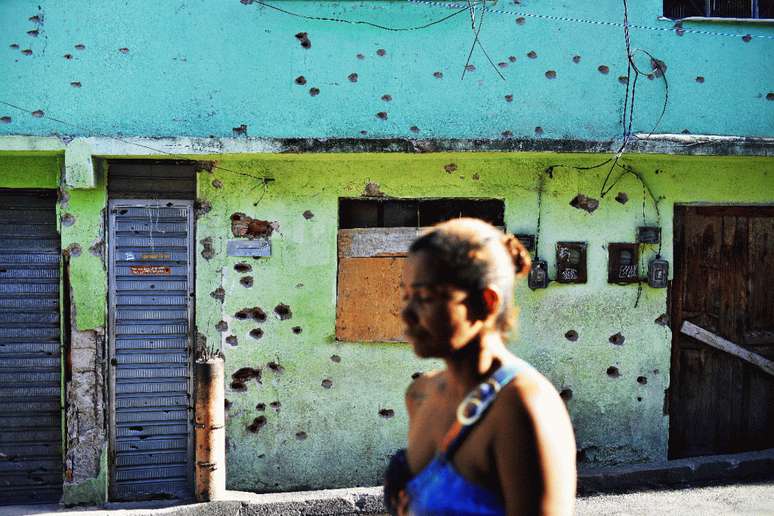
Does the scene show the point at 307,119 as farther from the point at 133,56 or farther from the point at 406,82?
the point at 133,56

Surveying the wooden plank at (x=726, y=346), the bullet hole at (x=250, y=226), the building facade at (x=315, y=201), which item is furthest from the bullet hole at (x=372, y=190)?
the wooden plank at (x=726, y=346)

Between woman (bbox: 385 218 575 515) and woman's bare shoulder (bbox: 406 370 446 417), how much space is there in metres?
0.09

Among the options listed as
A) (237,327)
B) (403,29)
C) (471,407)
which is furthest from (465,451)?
(403,29)

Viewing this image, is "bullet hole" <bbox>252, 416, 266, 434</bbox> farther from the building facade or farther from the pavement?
the pavement

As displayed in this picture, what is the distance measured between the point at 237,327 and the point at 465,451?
17.5ft

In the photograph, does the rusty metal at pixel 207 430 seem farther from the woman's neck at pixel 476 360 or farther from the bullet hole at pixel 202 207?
the woman's neck at pixel 476 360

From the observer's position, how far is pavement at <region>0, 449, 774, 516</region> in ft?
19.0

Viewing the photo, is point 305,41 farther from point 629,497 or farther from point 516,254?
point 516,254

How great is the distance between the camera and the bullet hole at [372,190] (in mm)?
7148

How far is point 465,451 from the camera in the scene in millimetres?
1957

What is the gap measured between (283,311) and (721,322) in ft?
14.3

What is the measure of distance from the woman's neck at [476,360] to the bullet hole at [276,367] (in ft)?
16.9

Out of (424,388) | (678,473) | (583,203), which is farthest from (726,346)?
(424,388)

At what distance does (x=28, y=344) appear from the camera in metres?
7.03
